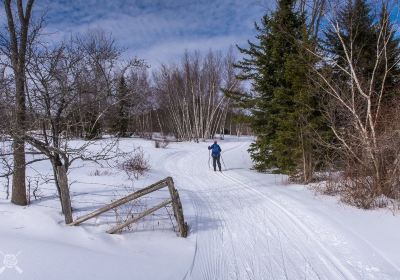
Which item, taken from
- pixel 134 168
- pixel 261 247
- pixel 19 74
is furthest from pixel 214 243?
pixel 134 168

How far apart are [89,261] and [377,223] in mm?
6251

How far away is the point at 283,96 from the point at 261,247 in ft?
34.3

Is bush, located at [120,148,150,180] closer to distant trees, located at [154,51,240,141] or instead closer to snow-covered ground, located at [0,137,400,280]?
snow-covered ground, located at [0,137,400,280]

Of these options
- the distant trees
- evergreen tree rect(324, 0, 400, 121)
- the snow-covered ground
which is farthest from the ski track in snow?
the distant trees

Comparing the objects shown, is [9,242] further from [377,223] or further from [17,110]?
[377,223]

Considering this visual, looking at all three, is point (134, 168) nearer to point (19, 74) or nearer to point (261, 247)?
point (19, 74)

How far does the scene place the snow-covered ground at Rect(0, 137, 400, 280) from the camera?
5.23m

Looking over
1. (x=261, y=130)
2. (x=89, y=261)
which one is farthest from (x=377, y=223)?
(x=261, y=130)

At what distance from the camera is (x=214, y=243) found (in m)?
6.88

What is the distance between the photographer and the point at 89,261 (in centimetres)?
523

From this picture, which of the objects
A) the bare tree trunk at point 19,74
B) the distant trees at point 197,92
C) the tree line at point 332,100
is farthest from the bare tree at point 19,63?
the distant trees at point 197,92

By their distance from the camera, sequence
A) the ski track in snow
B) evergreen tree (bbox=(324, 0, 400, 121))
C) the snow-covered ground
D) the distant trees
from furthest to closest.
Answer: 1. the distant trees
2. evergreen tree (bbox=(324, 0, 400, 121))
3. the ski track in snow
4. the snow-covered ground

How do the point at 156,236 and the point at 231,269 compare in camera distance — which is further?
the point at 156,236

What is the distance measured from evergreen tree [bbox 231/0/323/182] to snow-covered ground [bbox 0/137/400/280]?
4.21m
